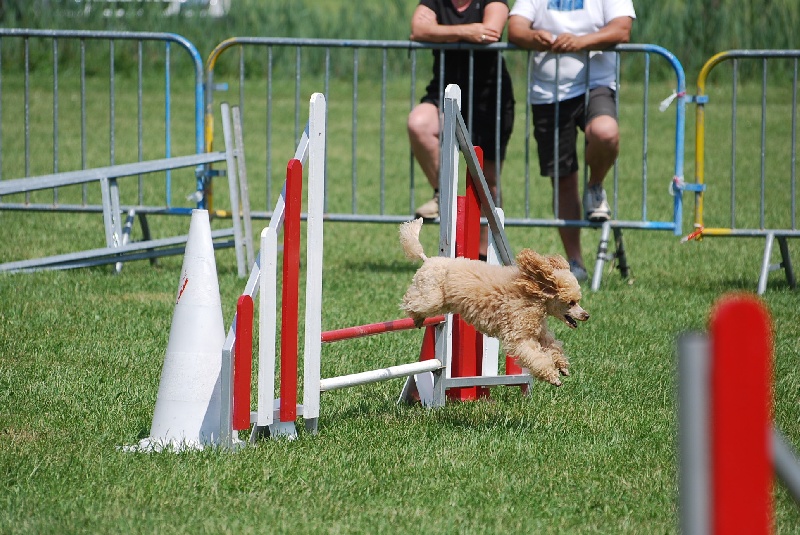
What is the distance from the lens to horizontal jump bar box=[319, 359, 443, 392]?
4559mm

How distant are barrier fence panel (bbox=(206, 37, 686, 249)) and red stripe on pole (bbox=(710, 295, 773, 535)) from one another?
19.9 ft

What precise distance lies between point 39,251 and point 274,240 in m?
5.39

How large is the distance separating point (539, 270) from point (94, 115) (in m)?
14.6

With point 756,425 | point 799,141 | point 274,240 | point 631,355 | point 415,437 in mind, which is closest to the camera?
point 756,425

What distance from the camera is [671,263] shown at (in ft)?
Result: 29.9

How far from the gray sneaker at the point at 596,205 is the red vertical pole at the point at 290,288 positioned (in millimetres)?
4104

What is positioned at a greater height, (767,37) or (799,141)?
(767,37)

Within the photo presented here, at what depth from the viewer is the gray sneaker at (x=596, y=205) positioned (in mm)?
8086

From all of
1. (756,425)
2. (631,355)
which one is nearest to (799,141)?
(631,355)

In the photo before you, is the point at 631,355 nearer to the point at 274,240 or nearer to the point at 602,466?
the point at 602,466

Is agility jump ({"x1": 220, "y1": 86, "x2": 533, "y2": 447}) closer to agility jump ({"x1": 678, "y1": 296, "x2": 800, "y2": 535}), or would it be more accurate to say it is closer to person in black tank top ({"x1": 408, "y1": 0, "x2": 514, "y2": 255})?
agility jump ({"x1": 678, "y1": 296, "x2": 800, "y2": 535})

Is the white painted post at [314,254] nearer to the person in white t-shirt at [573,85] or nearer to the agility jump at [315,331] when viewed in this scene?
the agility jump at [315,331]

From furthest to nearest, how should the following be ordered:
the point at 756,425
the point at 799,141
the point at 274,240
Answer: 1. the point at 799,141
2. the point at 274,240
3. the point at 756,425

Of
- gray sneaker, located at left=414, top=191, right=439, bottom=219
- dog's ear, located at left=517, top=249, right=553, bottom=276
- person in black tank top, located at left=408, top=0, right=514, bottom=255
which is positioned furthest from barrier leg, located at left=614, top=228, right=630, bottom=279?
dog's ear, located at left=517, top=249, right=553, bottom=276
